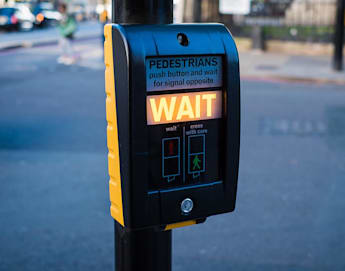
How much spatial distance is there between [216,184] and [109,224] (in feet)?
10.9

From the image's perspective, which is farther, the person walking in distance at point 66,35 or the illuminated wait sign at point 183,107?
the person walking in distance at point 66,35

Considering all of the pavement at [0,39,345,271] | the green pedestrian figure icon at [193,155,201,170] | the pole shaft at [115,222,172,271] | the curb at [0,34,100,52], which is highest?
the green pedestrian figure icon at [193,155,201,170]

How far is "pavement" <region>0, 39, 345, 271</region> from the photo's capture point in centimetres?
490

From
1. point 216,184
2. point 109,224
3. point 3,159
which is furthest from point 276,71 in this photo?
point 216,184

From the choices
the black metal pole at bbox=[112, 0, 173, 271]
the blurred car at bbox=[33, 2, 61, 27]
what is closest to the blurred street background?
the black metal pole at bbox=[112, 0, 173, 271]

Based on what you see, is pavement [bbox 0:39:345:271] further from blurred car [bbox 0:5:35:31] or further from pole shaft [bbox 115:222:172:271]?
blurred car [bbox 0:5:35:31]

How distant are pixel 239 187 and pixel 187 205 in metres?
4.31

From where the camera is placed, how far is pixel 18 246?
200 inches

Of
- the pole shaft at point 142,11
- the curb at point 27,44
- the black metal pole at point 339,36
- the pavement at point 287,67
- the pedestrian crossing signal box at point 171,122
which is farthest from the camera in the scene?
the curb at point 27,44

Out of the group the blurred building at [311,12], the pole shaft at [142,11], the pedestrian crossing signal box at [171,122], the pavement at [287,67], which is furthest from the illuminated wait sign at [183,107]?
the blurred building at [311,12]

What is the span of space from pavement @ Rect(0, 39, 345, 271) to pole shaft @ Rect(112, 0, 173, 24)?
2.83 meters

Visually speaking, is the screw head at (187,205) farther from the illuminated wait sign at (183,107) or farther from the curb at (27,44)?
the curb at (27,44)

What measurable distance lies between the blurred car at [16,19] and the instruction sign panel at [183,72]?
3561 cm

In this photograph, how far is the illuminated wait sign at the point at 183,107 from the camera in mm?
2158
